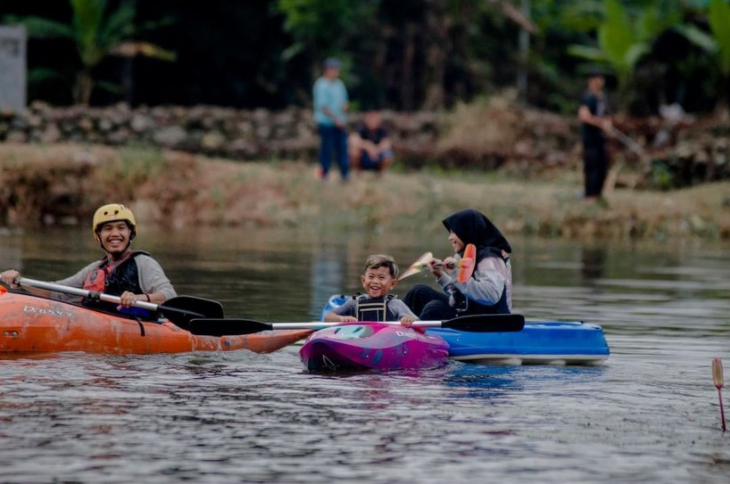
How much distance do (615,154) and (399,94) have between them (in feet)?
30.9

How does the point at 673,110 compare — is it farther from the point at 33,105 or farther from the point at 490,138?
the point at 33,105

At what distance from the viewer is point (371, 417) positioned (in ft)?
31.0

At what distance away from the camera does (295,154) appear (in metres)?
34.2

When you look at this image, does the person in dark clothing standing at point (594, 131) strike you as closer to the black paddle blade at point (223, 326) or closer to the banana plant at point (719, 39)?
the banana plant at point (719, 39)

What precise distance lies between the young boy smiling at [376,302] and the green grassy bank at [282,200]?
14347mm

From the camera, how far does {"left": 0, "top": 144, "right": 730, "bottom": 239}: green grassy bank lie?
26734 millimetres

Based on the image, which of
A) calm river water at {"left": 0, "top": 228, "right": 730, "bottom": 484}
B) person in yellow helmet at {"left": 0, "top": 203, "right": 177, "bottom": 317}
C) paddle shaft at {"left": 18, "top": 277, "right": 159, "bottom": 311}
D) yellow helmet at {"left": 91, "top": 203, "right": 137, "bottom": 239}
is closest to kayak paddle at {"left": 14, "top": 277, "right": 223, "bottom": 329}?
paddle shaft at {"left": 18, "top": 277, "right": 159, "bottom": 311}

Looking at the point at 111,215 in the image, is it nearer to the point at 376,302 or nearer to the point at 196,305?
the point at 196,305

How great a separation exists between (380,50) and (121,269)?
94.0 ft

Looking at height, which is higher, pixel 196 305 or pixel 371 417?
pixel 196 305

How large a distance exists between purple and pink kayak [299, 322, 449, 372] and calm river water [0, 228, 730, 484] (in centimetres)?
17

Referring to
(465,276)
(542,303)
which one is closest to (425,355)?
(465,276)

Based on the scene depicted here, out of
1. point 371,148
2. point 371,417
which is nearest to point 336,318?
point 371,417

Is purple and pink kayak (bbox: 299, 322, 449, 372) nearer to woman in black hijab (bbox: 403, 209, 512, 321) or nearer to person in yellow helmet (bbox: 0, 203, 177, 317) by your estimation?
woman in black hijab (bbox: 403, 209, 512, 321)
